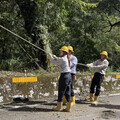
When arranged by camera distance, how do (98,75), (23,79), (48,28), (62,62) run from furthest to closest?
(48,28) → (98,75) → (23,79) → (62,62)

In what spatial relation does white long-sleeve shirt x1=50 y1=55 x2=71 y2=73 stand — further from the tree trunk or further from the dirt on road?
the tree trunk

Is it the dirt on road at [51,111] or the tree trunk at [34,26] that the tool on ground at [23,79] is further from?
the tree trunk at [34,26]

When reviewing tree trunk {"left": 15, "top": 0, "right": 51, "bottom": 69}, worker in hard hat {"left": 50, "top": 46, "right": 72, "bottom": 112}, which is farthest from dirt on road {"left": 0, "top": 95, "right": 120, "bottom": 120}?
tree trunk {"left": 15, "top": 0, "right": 51, "bottom": 69}

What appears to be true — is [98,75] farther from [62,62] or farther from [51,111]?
[51,111]

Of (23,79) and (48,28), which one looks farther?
(48,28)

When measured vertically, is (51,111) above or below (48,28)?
below

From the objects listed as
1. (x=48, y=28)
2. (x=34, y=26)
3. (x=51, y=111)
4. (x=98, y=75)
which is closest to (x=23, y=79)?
(x=51, y=111)

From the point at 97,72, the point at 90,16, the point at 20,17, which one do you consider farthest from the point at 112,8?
the point at 97,72

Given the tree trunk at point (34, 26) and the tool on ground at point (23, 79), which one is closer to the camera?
the tool on ground at point (23, 79)

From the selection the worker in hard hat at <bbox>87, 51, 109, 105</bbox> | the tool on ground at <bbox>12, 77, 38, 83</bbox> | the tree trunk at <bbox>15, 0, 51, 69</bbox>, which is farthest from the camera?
the tree trunk at <bbox>15, 0, 51, 69</bbox>

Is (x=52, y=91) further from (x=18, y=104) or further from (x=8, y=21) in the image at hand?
(x=8, y=21)

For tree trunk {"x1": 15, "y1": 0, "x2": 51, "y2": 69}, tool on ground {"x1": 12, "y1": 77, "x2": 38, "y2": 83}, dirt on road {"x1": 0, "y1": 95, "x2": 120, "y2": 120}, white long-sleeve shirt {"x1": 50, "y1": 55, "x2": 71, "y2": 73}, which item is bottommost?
dirt on road {"x1": 0, "y1": 95, "x2": 120, "y2": 120}

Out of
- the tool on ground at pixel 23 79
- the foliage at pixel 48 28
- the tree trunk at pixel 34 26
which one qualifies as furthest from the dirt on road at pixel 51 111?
the foliage at pixel 48 28

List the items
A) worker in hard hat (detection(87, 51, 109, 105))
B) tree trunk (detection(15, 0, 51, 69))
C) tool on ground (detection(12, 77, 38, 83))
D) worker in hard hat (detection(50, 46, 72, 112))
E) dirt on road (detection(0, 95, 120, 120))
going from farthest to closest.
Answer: tree trunk (detection(15, 0, 51, 69))
worker in hard hat (detection(87, 51, 109, 105))
tool on ground (detection(12, 77, 38, 83))
worker in hard hat (detection(50, 46, 72, 112))
dirt on road (detection(0, 95, 120, 120))
